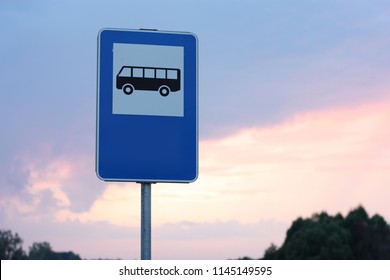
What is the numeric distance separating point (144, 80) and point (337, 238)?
6136 cm

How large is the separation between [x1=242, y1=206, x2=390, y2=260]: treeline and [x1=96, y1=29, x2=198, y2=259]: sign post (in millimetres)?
57576

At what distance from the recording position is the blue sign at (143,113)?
7.63m

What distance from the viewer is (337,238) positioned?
67.1 meters

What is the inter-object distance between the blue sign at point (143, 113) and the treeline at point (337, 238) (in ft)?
189

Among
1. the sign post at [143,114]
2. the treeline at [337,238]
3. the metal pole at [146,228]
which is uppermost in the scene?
the treeline at [337,238]

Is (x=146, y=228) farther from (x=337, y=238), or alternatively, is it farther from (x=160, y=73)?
(x=337, y=238)

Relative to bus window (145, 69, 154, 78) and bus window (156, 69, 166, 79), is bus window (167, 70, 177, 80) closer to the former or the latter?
bus window (156, 69, 166, 79)

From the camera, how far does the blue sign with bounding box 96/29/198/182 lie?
7.63 m

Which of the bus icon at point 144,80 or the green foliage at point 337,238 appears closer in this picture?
the bus icon at point 144,80

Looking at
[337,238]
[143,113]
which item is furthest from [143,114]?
[337,238]

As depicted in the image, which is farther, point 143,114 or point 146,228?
point 143,114

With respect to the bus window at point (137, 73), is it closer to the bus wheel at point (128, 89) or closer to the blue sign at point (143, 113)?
the blue sign at point (143, 113)

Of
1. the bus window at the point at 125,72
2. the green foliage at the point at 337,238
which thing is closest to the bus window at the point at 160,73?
the bus window at the point at 125,72

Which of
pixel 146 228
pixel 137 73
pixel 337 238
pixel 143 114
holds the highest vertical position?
pixel 337 238
